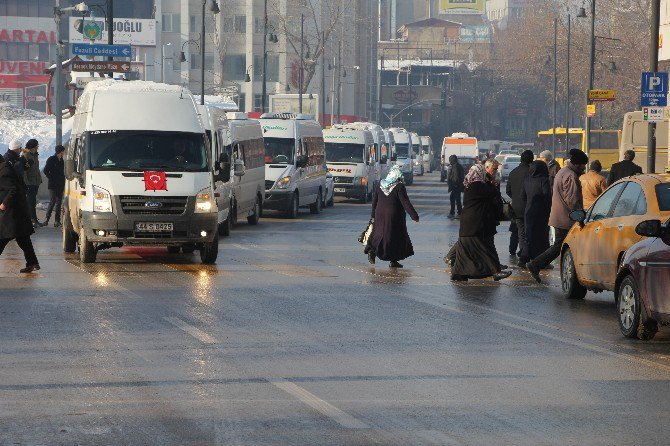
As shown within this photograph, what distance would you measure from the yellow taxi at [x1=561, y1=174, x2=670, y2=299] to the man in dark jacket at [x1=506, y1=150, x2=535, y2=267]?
4.41m

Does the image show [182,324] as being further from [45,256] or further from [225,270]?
[45,256]

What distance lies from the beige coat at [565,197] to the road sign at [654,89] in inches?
361

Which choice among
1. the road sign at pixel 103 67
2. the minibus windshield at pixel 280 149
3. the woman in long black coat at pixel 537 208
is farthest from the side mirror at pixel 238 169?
the minibus windshield at pixel 280 149

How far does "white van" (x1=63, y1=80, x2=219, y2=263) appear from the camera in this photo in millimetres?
21203

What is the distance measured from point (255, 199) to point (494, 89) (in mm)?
144478

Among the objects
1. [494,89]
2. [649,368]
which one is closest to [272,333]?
[649,368]

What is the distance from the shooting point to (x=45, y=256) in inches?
912

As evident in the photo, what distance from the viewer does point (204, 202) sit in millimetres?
21609

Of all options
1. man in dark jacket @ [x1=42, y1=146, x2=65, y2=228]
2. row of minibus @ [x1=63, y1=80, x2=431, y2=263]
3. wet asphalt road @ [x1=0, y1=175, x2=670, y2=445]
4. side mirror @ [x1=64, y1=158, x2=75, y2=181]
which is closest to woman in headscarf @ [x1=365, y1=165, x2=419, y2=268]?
row of minibus @ [x1=63, y1=80, x2=431, y2=263]

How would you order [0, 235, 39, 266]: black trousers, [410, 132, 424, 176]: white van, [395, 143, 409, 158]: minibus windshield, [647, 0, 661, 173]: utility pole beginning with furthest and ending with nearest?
1. [410, 132, 424, 176]: white van
2. [395, 143, 409, 158]: minibus windshield
3. [647, 0, 661, 173]: utility pole
4. [0, 235, 39, 266]: black trousers

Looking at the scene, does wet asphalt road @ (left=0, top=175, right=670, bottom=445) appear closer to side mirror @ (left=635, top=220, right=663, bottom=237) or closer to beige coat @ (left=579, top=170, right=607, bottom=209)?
side mirror @ (left=635, top=220, right=663, bottom=237)

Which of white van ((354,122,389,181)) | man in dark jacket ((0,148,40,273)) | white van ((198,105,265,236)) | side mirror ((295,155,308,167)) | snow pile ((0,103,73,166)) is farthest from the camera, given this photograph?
snow pile ((0,103,73,166))

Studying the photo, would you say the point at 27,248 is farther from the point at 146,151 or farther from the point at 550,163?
the point at 550,163

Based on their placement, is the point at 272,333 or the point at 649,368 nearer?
the point at 649,368
